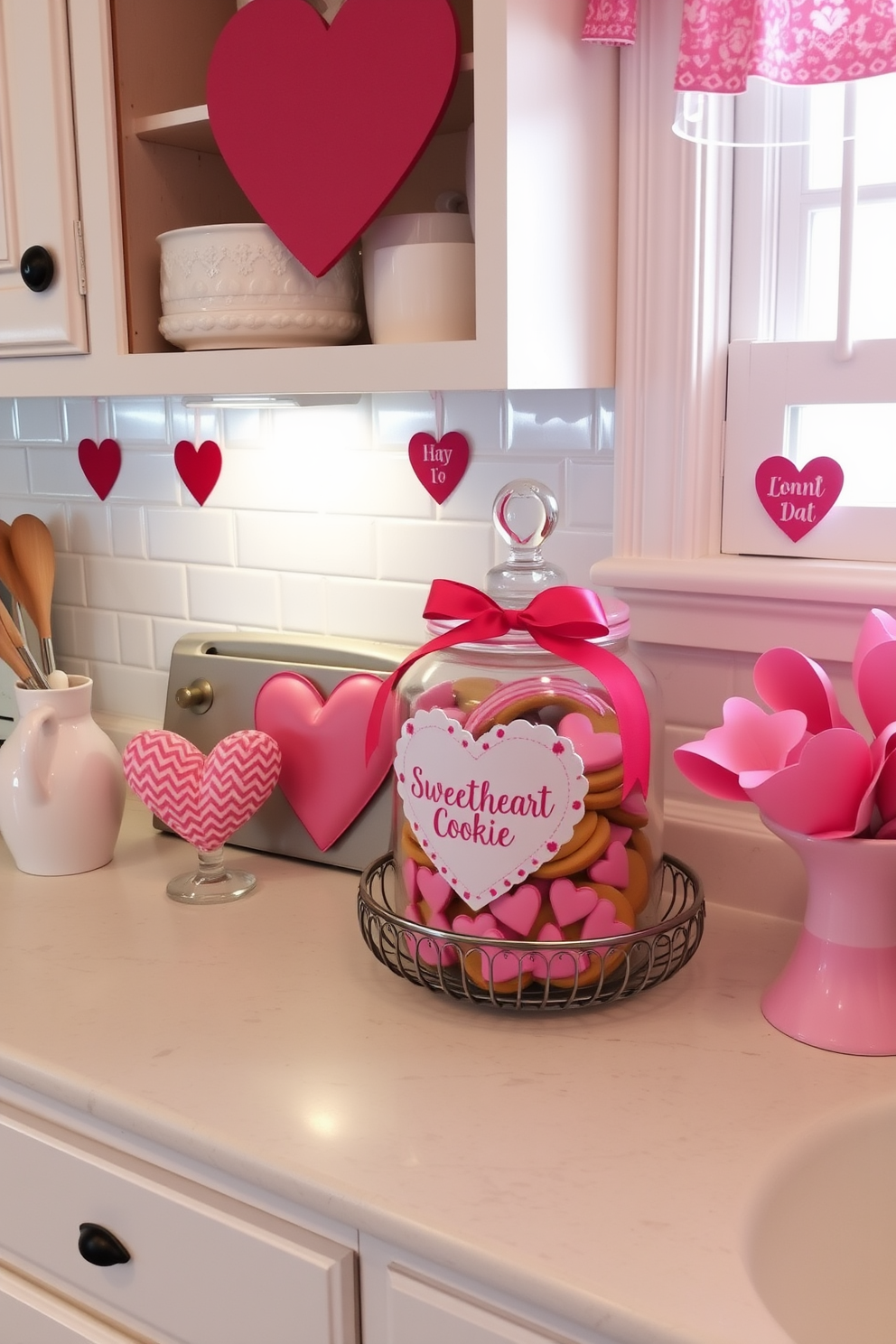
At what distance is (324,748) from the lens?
1.38 m

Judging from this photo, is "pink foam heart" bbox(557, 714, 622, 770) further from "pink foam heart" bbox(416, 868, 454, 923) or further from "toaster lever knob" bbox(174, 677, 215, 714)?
"toaster lever knob" bbox(174, 677, 215, 714)

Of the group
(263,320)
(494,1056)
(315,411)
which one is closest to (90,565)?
(315,411)

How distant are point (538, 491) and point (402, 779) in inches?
10.8

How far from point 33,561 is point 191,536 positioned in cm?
21

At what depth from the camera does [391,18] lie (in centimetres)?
100

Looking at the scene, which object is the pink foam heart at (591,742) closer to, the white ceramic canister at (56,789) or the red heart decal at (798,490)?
the red heart decal at (798,490)

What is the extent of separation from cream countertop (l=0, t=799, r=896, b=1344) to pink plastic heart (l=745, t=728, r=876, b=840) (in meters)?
0.19

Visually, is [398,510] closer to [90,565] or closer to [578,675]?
[578,675]

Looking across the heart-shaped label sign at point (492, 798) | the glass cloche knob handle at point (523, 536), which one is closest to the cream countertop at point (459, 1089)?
the heart-shaped label sign at point (492, 798)

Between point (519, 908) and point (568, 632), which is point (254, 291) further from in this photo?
point (519, 908)

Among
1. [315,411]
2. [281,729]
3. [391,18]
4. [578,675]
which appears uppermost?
[391,18]

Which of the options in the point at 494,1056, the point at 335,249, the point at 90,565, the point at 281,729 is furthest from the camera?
the point at 90,565

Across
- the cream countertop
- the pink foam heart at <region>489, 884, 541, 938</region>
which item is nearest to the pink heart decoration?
the cream countertop

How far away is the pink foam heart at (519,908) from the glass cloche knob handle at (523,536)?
25cm
